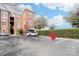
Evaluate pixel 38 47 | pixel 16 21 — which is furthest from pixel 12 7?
pixel 38 47

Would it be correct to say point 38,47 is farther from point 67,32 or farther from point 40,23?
point 67,32

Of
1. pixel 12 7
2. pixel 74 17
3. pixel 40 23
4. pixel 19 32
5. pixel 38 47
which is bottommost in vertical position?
pixel 38 47

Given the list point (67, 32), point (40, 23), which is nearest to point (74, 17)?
point (67, 32)

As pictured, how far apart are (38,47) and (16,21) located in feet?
1.79

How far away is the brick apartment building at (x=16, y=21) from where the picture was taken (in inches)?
214

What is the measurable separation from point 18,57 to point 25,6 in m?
0.81

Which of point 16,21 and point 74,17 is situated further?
point 16,21

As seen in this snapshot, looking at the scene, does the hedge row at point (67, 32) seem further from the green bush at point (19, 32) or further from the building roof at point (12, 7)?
the building roof at point (12, 7)

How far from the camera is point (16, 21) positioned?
217 inches

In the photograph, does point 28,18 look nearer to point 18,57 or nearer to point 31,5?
point 31,5

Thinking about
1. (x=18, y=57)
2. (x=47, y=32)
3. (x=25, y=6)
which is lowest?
(x=18, y=57)

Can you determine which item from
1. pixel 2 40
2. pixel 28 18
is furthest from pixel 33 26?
pixel 2 40

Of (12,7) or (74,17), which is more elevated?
(12,7)

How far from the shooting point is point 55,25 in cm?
541
